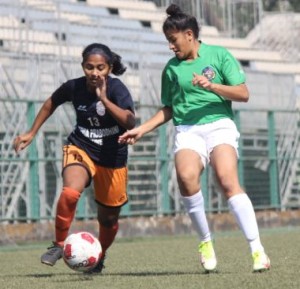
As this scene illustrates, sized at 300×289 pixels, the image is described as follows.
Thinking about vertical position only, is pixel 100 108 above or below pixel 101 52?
below

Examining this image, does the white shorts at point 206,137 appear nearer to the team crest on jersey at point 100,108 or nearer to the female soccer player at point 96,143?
the female soccer player at point 96,143

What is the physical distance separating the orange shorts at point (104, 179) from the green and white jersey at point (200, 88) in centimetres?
79

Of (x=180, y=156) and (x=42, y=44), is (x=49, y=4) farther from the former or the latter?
(x=180, y=156)

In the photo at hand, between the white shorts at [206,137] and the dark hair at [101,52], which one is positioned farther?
the dark hair at [101,52]

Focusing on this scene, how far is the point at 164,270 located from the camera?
10.2m

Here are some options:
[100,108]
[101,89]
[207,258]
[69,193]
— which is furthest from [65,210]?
[207,258]

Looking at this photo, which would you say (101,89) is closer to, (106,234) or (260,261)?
(106,234)

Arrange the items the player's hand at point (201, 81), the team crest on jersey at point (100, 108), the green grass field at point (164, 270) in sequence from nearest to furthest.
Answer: the green grass field at point (164, 270)
the player's hand at point (201, 81)
the team crest on jersey at point (100, 108)

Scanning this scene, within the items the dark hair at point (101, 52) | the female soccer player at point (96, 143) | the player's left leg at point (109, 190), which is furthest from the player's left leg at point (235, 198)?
the dark hair at point (101, 52)

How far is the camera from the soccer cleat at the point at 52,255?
927 centimetres

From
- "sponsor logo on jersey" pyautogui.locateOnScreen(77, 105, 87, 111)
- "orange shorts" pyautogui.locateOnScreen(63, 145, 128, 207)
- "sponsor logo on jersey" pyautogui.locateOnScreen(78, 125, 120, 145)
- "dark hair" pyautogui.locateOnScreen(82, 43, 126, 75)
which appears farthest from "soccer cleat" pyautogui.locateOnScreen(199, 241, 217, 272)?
"dark hair" pyautogui.locateOnScreen(82, 43, 126, 75)

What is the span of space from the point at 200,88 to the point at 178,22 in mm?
546

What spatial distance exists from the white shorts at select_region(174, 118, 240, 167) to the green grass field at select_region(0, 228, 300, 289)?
0.99 meters

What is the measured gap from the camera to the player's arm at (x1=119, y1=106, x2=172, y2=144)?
8961 millimetres
